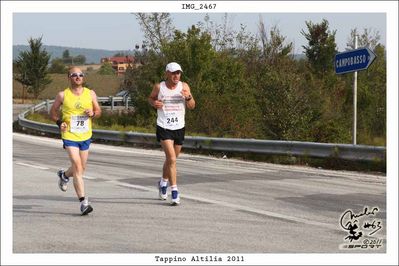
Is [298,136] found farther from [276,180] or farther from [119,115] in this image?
[119,115]

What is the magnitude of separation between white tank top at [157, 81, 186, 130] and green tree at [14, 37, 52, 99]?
Answer: 128 ft

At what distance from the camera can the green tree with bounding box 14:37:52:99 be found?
1863 inches

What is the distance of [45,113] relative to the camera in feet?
127

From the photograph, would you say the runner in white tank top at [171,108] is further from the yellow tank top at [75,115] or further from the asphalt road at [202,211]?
the yellow tank top at [75,115]

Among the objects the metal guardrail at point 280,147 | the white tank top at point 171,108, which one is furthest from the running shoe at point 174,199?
the metal guardrail at point 280,147

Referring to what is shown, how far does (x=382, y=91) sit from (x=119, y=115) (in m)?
13.7

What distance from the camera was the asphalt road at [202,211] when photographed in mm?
6824

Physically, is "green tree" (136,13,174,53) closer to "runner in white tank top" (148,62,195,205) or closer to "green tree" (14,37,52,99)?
A: "green tree" (14,37,52,99)

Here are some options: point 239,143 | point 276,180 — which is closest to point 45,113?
point 239,143

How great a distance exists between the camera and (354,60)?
45.5ft

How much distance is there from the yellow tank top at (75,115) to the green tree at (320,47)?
114ft

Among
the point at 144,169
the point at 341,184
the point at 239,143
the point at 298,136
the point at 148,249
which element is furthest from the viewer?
the point at 298,136

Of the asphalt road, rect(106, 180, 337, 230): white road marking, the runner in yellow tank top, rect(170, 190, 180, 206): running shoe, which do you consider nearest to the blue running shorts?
the runner in yellow tank top

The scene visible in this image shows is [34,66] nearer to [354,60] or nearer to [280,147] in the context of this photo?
[280,147]
